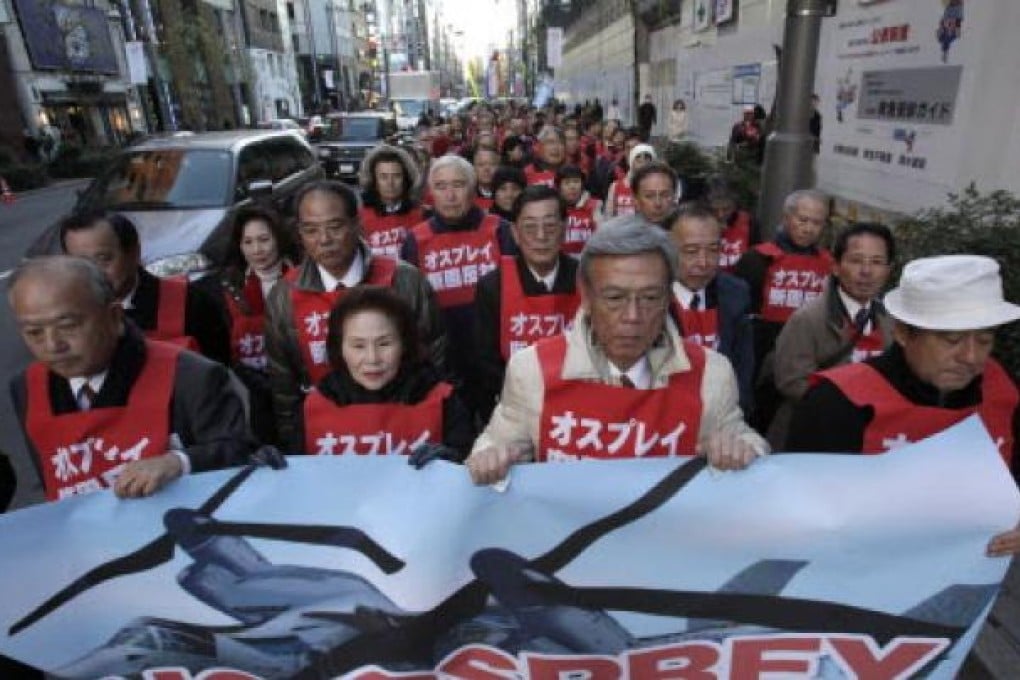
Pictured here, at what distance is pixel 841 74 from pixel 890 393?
27.7ft

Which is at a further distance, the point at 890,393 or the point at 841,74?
the point at 841,74

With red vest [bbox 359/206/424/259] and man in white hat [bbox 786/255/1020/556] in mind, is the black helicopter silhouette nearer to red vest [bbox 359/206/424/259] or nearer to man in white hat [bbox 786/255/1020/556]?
man in white hat [bbox 786/255/1020/556]

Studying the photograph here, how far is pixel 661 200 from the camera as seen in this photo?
453 centimetres

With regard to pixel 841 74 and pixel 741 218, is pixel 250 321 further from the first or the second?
pixel 841 74

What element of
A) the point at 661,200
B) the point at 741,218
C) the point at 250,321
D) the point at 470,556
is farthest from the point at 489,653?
the point at 741,218

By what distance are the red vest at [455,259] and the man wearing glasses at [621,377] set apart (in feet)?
7.44

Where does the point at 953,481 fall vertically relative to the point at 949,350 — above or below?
below

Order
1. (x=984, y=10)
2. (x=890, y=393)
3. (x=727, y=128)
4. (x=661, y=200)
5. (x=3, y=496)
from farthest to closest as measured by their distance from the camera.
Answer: (x=727, y=128)
(x=984, y=10)
(x=661, y=200)
(x=3, y=496)
(x=890, y=393)

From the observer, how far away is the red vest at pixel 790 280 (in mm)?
3949

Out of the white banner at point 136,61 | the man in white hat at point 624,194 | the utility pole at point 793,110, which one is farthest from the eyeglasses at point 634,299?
the white banner at point 136,61

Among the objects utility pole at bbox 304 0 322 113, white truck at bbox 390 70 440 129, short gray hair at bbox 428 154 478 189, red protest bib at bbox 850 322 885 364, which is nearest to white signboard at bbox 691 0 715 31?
short gray hair at bbox 428 154 478 189

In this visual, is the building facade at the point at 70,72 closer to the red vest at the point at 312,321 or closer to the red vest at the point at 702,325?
the red vest at the point at 312,321

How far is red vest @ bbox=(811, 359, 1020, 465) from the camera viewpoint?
1995mm

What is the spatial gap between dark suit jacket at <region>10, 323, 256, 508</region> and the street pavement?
3.20 meters
